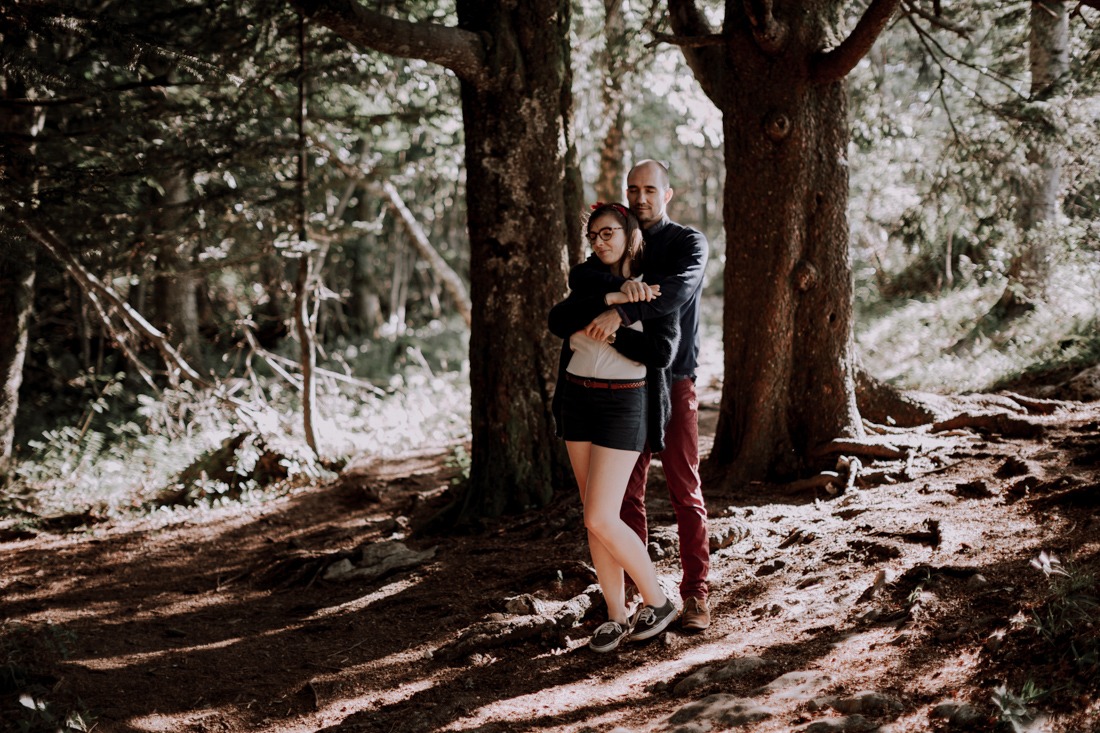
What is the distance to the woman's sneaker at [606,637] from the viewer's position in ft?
14.5

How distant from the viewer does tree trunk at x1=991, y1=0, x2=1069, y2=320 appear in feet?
26.1

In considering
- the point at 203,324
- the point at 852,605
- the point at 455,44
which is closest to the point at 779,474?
the point at 852,605

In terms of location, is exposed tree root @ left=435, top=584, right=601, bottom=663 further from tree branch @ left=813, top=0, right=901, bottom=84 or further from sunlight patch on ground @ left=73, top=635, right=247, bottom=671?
tree branch @ left=813, top=0, right=901, bottom=84

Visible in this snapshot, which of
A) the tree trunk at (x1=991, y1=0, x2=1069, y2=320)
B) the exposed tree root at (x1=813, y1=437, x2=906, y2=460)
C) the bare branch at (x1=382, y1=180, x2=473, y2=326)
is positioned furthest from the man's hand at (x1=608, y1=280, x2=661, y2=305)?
the bare branch at (x1=382, y1=180, x2=473, y2=326)

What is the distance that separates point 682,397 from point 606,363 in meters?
0.52

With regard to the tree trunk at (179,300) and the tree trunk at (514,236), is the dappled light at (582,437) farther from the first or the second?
the tree trunk at (179,300)

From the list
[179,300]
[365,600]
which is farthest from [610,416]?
[179,300]

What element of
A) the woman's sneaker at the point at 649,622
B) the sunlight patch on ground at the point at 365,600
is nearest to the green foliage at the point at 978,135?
the woman's sneaker at the point at 649,622

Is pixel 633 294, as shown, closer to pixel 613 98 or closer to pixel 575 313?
pixel 575 313

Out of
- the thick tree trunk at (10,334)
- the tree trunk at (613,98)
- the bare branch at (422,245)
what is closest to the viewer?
the tree trunk at (613,98)

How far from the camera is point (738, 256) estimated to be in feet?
22.5

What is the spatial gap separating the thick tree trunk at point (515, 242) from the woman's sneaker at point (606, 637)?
8.19 feet

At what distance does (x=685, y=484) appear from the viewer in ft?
14.7

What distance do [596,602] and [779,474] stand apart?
2319mm
